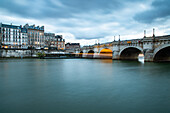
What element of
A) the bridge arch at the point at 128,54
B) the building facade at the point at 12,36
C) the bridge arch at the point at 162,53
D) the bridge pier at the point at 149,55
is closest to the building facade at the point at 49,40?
the building facade at the point at 12,36

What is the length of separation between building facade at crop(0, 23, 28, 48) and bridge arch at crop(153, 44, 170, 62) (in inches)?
3179

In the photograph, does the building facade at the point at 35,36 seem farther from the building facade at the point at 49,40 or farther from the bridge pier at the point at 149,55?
the bridge pier at the point at 149,55

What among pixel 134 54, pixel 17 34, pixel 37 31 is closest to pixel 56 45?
pixel 37 31

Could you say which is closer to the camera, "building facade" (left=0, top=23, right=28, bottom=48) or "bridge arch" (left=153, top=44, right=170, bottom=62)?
"bridge arch" (left=153, top=44, right=170, bottom=62)

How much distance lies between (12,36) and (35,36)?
15875 millimetres

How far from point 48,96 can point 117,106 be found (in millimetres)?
4492

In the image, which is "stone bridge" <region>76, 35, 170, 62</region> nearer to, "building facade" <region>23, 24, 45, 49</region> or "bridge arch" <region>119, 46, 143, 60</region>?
"bridge arch" <region>119, 46, 143, 60</region>

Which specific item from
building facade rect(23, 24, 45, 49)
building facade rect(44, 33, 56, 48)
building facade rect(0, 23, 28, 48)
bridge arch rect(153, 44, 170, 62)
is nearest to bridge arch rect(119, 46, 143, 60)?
bridge arch rect(153, 44, 170, 62)

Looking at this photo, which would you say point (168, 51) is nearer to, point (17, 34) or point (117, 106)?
point (117, 106)

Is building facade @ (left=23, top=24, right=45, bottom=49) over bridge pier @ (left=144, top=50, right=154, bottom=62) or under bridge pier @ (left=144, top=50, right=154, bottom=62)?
over

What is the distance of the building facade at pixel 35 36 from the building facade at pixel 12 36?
3430 millimetres

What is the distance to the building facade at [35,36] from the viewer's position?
99.5m

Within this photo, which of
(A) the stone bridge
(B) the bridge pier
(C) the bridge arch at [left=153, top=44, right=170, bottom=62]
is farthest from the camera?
(B) the bridge pier

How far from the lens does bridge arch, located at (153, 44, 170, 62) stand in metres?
34.8
